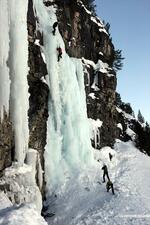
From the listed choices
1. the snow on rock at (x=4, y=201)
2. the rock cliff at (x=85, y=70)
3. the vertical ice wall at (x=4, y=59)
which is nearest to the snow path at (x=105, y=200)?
the rock cliff at (x=85, y=70)

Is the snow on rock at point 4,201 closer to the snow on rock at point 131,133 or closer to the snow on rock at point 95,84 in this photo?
the snow on rock at point 95,84

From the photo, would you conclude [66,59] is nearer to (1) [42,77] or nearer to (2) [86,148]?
(1) [42,77]

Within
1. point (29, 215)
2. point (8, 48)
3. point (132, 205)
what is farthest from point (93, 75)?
point (29, 215)

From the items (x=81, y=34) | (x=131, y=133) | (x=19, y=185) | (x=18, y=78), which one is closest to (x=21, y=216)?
(x=19, y=185)

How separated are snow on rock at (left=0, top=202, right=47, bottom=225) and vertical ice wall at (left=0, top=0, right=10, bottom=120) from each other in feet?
24.5

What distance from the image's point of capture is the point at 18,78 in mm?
19828

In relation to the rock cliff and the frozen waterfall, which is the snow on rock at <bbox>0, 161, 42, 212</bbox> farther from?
the rock cliff

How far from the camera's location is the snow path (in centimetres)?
2139

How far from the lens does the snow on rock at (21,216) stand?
34.1 ft

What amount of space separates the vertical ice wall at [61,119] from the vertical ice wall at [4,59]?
8.79 meters

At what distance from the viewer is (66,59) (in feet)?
97.8

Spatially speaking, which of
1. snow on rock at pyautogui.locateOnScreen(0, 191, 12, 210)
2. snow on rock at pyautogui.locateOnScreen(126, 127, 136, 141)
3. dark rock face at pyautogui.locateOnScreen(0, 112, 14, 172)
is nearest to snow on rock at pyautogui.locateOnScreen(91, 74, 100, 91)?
snow on rock at pyautogui.locateOnScreen(126, 127, 136, 141)

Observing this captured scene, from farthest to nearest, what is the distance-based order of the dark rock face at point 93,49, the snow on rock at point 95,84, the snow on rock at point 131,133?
the snow on rock at point 131,133
the snow on rock at point 95,84
the dark rock face at point 93,49

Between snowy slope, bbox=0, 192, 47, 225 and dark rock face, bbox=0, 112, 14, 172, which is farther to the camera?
dark rock face, bbox=0, 112, 14, 172
